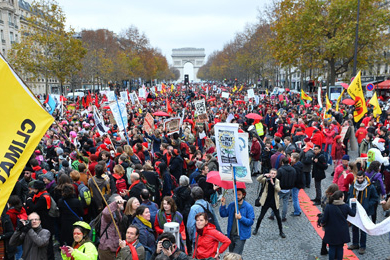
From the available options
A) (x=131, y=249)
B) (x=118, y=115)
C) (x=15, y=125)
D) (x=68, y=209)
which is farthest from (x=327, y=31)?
(x=15, y=125)

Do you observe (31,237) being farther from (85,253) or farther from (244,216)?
(244,216)

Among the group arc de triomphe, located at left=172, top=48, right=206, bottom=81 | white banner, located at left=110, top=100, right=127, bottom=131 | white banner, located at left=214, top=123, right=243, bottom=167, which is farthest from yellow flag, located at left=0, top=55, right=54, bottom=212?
arc de triomphe, located at left=172, top=48, right=206, bottom=81

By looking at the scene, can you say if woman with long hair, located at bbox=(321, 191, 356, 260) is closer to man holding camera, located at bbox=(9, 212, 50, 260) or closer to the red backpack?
the red backpack

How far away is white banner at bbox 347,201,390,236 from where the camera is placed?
585 centimetres

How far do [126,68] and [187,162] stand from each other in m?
50.0

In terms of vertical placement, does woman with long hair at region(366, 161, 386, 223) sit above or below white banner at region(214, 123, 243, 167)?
below

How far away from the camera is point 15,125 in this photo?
3.53 meters

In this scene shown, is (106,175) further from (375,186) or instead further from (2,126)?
(375,186)

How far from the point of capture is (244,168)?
5781 mm

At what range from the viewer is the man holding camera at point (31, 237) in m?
4.96

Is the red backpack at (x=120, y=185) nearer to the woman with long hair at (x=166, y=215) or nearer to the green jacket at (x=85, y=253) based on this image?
the woman with long hair at (x=166, y=215)

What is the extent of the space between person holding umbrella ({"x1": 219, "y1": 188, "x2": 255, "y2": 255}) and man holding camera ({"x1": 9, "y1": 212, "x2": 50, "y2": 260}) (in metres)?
2.54

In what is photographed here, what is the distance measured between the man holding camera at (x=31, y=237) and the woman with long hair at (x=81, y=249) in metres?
0.66

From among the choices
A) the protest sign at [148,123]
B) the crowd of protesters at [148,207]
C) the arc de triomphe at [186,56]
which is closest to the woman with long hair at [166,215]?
the crowd of protesters at [148,207]
